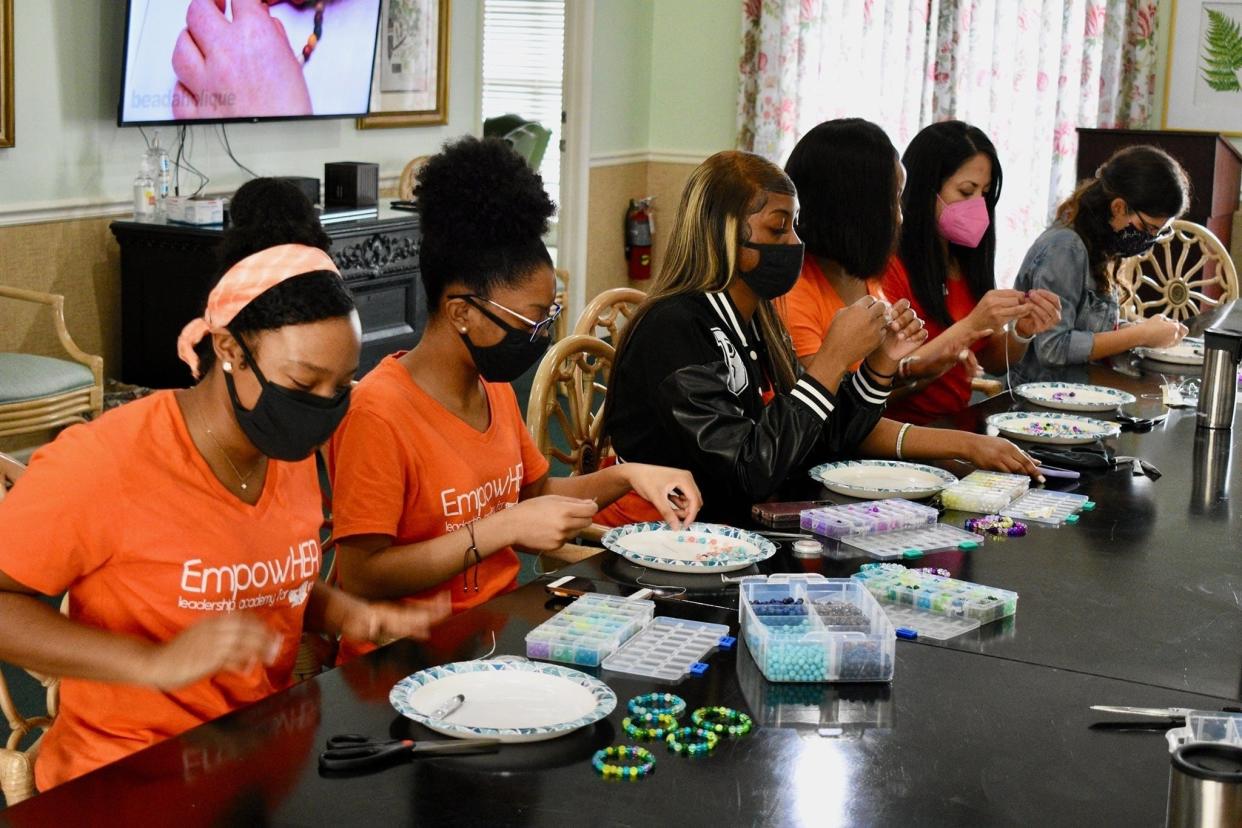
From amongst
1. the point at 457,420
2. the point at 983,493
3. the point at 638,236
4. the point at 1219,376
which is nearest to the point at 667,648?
the point at 457,420

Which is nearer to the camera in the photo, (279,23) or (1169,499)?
(1169,499)

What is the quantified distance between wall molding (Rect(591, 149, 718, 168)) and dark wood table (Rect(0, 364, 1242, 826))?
5.34 metres

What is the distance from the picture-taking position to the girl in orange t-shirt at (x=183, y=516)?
1426 mm

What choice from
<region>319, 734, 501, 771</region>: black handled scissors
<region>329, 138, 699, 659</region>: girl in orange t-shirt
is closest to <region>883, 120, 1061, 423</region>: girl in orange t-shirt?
<region>329, 138, 699, 659</region>: girl in orange t-shirt

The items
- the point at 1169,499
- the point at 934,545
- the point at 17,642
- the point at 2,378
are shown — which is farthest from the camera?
the point at 2,378

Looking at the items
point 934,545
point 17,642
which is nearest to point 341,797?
point 17,642

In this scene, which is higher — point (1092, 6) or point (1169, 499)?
point (1092, 6)

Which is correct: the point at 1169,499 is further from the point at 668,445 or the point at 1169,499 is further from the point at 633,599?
the point at 633,599

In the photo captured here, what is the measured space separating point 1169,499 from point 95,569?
1704mm

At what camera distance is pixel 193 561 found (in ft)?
5.06

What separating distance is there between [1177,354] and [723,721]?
2.65 meters

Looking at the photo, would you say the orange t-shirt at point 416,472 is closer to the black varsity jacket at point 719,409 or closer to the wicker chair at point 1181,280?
the black varsity jacket at point 719,409

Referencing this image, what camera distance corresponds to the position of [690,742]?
1.34 meters

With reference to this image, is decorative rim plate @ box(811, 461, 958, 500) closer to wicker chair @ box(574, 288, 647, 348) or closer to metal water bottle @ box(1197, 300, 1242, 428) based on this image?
wicker chair @ box(574, 288, 647, 348)
